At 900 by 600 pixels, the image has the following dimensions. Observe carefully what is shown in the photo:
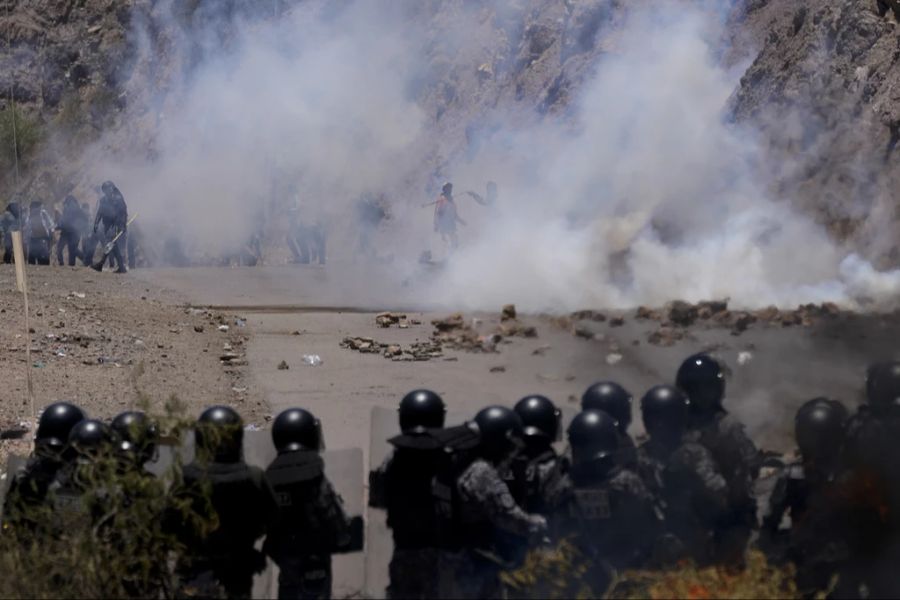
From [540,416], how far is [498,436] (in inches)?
13.5

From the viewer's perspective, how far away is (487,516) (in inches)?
226

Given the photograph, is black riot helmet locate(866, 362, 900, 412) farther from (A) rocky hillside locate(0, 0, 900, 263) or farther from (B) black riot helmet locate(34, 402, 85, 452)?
(A) rocky hillside locate(0, 0, 900, 263)

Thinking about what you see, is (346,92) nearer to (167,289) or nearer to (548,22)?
(548,22)

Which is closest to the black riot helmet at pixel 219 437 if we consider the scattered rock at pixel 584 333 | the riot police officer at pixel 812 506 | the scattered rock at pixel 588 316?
the riot police officer at pixel 812 506

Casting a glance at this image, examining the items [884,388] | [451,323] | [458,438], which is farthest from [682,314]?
[458,438]

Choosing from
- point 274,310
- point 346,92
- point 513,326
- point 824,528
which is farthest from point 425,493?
point 346,92

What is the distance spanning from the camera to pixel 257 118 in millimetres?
32500

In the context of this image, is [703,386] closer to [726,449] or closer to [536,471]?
[726,449]

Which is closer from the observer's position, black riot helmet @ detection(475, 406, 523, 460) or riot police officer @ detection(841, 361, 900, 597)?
riot police officer @ detection(841, 361, 900, 597)

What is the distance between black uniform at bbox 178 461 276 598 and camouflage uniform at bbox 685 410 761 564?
202cm

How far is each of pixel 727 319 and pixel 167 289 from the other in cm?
1019

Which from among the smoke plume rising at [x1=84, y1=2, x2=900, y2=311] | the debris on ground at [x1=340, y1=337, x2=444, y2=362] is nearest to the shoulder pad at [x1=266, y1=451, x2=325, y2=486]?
the debris on ground at [x1=340, y1=337, x2=444, y2=362]

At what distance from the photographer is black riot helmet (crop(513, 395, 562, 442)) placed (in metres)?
6.20

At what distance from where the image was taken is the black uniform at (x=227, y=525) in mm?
5738
